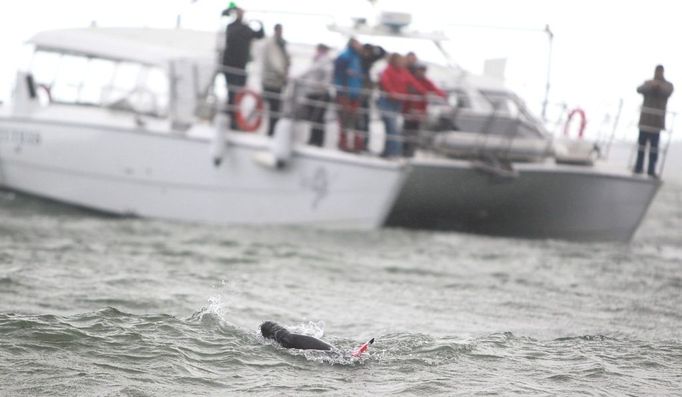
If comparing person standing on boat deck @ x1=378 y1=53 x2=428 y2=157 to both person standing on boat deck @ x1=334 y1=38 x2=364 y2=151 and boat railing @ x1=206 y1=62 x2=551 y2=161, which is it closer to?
boat railing @ x1=206 y1=62 x2=551 y2=161

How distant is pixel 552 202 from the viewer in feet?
59.2

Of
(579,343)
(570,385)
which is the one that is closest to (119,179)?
(579,343)

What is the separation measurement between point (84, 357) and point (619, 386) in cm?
357

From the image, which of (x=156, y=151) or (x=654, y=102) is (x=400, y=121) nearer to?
(x=654, y=102)

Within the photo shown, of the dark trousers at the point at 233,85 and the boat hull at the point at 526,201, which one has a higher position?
the dark trousers at the point at 233,85

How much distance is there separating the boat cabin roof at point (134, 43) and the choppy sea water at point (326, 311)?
8.31ft

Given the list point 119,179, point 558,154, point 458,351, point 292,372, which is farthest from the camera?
point 119,179

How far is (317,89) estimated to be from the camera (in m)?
17.6

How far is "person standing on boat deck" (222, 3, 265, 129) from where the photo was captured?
1781cm

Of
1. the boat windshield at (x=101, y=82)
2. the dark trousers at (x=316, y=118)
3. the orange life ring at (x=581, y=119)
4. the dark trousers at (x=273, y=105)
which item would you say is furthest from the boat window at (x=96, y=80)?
the orange life ring at (x=581, y=119)

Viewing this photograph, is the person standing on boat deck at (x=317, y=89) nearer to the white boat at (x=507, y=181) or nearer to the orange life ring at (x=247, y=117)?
the orange life ring at (x=247, y=117)

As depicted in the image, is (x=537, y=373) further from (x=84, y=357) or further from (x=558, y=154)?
(x=558, y=154)

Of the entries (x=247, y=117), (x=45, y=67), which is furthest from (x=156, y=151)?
(x=45, y=67)

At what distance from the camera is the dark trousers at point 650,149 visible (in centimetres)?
1817
